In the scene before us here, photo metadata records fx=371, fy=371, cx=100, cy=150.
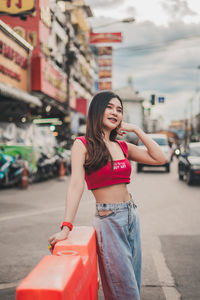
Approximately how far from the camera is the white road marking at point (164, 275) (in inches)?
148

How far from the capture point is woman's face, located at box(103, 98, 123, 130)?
9.07ft

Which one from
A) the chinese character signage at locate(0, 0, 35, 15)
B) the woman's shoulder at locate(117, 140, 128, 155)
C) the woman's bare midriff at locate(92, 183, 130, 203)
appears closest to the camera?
the woman's bare midriff at locate(92, 183, 130, 203)

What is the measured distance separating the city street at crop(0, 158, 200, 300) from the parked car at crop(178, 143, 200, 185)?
193 centimetres

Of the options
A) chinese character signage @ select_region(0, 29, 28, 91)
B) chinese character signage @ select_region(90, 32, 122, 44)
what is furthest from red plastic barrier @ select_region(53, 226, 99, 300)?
chinese character signage @ select_region(90, 32, 122, 44)

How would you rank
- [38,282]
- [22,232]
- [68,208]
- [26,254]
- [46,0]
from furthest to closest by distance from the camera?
[46,0] < [22,232] < [26,254] < [68,208] < [38,282]

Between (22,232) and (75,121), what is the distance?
1001 inches

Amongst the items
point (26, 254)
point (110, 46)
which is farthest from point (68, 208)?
point (110, 46)

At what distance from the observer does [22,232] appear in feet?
20.8

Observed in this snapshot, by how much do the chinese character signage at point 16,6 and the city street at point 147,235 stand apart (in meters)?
5.56

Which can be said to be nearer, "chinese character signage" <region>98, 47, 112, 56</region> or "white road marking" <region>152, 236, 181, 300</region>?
"white road marking" <region>152, 236, 181, 300</region>

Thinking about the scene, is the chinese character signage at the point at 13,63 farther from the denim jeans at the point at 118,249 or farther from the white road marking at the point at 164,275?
the denim jeans at the point at 118,249

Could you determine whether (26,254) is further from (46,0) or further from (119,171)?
(46,0)

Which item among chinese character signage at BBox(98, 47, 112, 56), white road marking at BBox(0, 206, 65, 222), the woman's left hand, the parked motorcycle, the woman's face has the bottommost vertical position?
white road marking at BBox(0, 206, 65, 222)

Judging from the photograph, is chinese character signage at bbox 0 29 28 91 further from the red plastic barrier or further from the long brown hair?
the red plastic barrier
